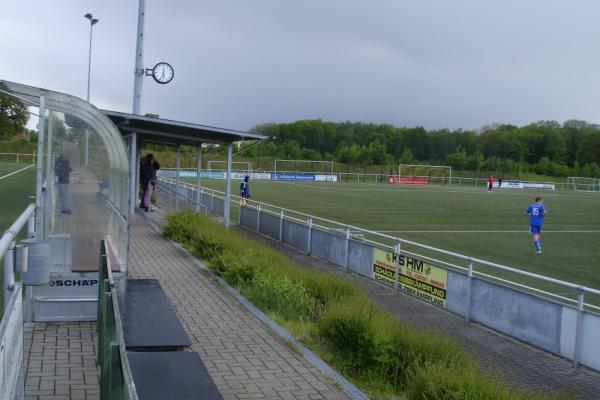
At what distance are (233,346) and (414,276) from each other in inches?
209

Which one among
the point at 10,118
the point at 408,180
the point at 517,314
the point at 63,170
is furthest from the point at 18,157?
the point at 517,314

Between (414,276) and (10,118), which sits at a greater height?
(10,118)

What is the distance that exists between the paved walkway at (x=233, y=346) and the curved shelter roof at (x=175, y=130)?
4.93 metres

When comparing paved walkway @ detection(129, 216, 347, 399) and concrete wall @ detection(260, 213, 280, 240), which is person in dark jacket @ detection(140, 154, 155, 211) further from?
paved walkway @ detection(129, 216, 347, 399)

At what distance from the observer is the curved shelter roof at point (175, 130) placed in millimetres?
15758

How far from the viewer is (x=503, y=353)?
8.54 metres

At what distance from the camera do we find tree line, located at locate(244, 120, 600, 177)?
11019 centimetres

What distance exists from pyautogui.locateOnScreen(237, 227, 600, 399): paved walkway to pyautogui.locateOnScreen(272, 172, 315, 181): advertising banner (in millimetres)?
64206

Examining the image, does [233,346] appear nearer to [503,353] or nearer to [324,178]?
[503,353]

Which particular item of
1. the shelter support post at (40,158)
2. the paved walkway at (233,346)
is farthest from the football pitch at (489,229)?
the shelter support post at (40,158)

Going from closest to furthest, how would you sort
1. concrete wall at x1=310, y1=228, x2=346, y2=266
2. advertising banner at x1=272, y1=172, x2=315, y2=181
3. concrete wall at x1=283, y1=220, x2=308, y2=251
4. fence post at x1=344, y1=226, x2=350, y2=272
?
1. fence post at x1=344, y1=226, x2=350, y2=272
2. concrete wall at x1=310, y1=228, x2=346, y2=266
3. concrete wall at x1=283, y1=220, x2=308, y2=251
4. advertising banner at x1=272, y1=172, x2=315, y2=181

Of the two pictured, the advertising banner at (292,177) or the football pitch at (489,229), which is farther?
the advertising banner at (292,177)

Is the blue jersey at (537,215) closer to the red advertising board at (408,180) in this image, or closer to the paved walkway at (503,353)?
the paved walkway at (503,353)

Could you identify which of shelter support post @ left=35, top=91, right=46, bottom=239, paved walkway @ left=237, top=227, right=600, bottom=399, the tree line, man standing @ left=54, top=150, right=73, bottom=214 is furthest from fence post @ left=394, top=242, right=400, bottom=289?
the tree line
